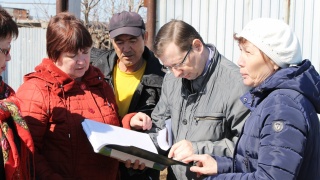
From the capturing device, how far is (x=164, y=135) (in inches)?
110


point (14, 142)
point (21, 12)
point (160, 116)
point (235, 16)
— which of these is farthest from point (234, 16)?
point (21, 12)

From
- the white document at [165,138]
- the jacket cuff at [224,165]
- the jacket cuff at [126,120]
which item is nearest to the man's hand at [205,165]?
the jacket cuff at [224,165]

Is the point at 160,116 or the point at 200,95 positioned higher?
the point at 200,95

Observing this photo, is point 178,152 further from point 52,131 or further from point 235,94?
point 52,131

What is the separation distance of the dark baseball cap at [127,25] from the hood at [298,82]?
150 cm

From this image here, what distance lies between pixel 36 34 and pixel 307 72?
9.14 meters

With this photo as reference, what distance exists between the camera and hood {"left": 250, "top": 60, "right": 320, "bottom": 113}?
1.86 m

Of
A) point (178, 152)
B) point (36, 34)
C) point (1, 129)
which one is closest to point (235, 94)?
point (178, 152)

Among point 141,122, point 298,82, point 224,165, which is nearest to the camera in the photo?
point 298,82

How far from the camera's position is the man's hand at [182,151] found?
2.36m

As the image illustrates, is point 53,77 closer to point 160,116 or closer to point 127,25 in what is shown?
point 160,116

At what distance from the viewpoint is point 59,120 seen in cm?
253

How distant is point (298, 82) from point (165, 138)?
112cm

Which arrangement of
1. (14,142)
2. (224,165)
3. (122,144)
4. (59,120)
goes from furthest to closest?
(59,120) → (122,144) → (224,165) → (14,142)
